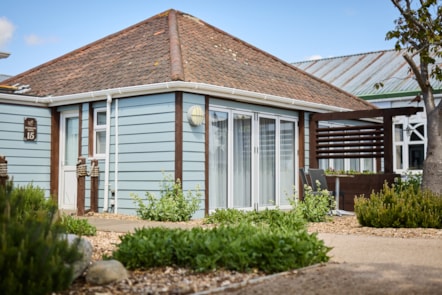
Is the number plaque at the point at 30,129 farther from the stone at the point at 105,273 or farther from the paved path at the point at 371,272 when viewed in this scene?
the stone at the point at 105,273

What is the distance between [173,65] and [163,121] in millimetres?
1087

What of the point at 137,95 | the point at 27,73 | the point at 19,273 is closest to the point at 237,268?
the point at 19,273

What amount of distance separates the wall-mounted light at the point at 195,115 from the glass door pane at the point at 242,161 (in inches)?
51.5

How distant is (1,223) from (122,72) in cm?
790

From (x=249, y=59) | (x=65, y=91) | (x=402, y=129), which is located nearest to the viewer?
(x=65, y=91)

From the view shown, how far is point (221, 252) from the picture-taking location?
5.58 m

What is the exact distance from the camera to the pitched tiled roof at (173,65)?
11930 millimetres

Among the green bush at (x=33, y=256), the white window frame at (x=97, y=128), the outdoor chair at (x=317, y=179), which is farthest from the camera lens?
the white window frame at (x=97, y=128)

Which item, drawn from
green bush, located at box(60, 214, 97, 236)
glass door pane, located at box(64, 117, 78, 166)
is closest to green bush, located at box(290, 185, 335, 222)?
green bush, located at box(60, 214, 97, 236)

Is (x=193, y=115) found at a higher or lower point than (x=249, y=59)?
lower

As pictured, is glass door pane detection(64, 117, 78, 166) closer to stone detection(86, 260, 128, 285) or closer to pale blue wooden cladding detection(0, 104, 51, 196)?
pale blue wooden cladding detection(0, 104, 51, 196)

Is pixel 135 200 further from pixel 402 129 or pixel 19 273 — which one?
pixel 402 129

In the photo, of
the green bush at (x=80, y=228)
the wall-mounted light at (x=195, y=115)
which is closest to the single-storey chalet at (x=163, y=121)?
the wall-mounted light at (x=195, y=115)

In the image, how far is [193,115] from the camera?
11.1 metres
